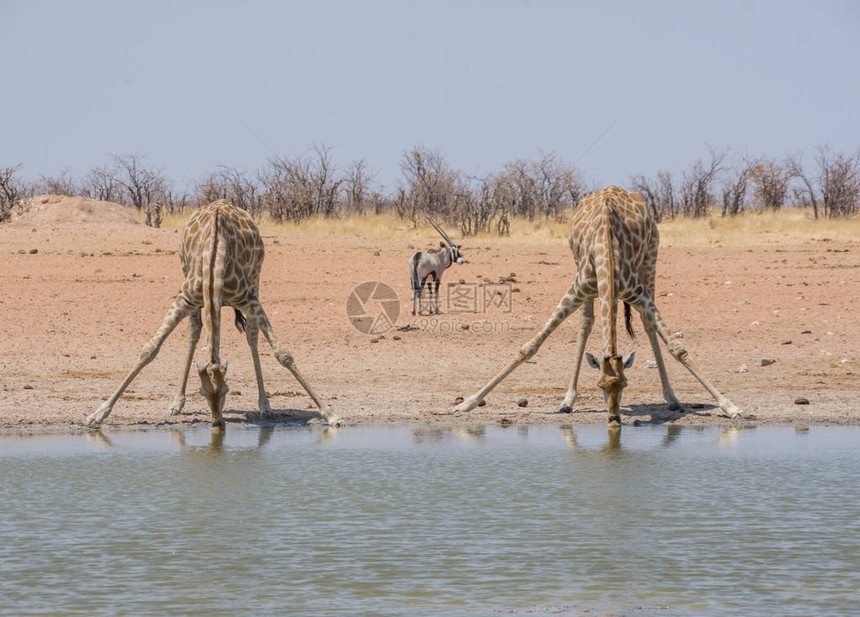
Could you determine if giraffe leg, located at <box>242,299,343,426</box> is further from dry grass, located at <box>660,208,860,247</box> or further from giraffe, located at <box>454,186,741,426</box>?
dry grass, located at <box>660,208,860,247</box>

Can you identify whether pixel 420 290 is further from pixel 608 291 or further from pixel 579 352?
pixel 608 291

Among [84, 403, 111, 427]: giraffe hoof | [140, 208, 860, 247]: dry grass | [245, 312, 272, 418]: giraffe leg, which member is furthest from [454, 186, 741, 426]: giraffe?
[140, 208, 860, 247]: dry grass

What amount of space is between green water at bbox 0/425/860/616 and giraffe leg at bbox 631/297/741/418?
831 mm

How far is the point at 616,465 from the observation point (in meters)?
8.62

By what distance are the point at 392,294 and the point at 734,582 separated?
1473 cm

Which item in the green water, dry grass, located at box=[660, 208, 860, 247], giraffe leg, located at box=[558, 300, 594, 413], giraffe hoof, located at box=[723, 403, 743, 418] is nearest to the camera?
the green water

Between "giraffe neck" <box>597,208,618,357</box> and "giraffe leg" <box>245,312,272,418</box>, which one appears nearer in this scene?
"giraffe neck" <box>597,208,618,357</box>

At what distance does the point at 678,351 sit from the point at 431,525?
4.91m

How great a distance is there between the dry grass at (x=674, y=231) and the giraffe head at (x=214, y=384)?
18083mm

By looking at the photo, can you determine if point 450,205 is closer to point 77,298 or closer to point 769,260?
point 769,260

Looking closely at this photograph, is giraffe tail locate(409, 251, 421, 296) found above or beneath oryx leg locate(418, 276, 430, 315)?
above

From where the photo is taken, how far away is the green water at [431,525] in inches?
211

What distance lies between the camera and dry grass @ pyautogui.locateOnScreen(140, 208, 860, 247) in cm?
2766


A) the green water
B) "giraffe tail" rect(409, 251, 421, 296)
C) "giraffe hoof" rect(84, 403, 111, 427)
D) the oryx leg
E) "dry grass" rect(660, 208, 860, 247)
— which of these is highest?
"dry grass" rect(660, 208, 860, 247)
